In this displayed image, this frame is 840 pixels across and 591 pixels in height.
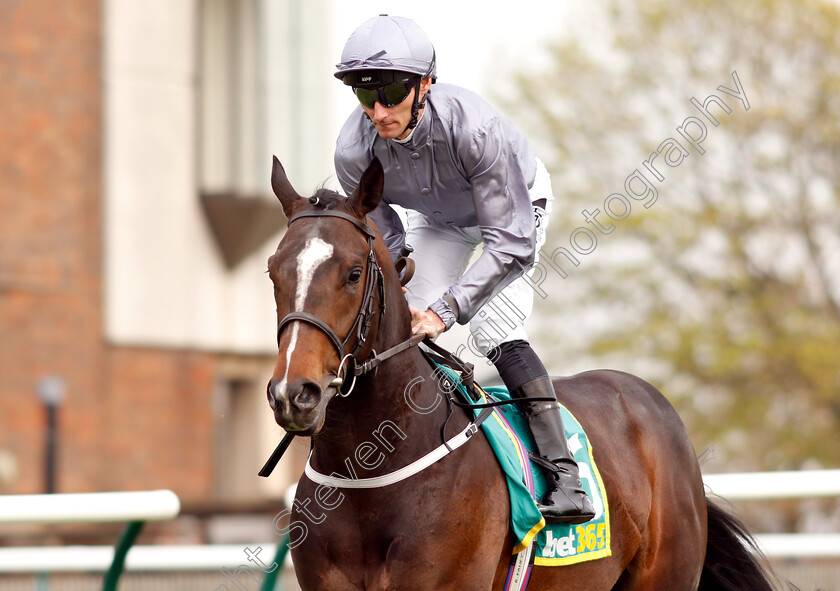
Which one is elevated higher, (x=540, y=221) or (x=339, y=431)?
(x=540, y=221)

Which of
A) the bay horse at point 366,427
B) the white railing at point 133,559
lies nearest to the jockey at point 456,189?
the bay horse at point 366,427

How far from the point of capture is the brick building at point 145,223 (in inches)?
675

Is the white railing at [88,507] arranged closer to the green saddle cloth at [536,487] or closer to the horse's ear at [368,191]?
the green saddle cloth at [536,487]

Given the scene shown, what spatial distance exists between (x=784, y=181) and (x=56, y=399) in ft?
35.6

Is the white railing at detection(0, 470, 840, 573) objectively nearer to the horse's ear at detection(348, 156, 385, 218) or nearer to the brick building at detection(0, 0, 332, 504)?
the horse's ear at detection(348, 156, 385, 218)

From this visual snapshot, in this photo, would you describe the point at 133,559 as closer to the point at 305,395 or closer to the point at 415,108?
the point at 415,108

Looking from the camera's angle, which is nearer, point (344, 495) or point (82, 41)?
point (344, 495)

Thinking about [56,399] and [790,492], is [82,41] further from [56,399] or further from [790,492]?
[790,492]

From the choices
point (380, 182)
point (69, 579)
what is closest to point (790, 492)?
point (380, 182)

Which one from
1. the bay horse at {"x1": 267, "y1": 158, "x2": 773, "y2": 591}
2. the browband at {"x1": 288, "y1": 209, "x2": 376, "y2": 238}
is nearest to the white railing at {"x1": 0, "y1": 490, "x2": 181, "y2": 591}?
the bay horse at {"x1": 267, "y1": 158, "x2": 773, "y2": 591}

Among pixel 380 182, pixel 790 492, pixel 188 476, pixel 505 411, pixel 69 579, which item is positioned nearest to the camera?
pixel 380 182

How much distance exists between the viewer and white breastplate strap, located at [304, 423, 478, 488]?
363 centimetres

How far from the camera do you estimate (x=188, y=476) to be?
60.8 feet

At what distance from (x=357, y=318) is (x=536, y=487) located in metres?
1.07
